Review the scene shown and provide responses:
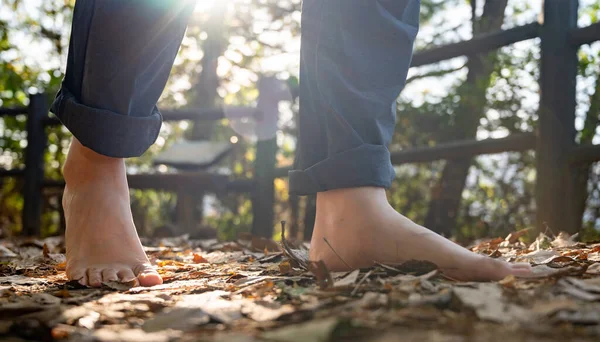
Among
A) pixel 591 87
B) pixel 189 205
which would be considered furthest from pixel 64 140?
pixel 591 87

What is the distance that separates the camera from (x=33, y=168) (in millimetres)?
4363

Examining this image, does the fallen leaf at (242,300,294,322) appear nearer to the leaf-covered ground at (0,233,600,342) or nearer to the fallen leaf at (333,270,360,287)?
the leaf-covered ground at (0,233,600,342)

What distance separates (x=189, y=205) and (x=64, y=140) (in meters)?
1.70

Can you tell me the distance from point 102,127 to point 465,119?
2839 millimetres

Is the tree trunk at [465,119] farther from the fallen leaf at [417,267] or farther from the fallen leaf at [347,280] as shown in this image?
the fallen leaf at [347,280]

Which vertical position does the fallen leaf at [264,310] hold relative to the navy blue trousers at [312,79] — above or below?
below

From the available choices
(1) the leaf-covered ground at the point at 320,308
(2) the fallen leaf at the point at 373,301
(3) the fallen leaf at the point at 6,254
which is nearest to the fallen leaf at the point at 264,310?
(1) the leaf-covered ground at the point at 320,308

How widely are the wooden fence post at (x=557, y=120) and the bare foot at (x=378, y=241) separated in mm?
1391

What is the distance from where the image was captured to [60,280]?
1320 mm

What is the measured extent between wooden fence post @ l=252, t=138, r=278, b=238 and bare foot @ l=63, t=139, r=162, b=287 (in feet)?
6.78

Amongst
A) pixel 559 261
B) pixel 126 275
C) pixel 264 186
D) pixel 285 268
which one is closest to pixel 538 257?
pixel 559 261

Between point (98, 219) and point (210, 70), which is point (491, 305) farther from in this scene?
point (210, 70)

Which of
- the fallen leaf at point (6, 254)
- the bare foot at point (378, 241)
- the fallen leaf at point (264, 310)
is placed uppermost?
the bare foot at point (378, 241)

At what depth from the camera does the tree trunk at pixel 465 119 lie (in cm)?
350
